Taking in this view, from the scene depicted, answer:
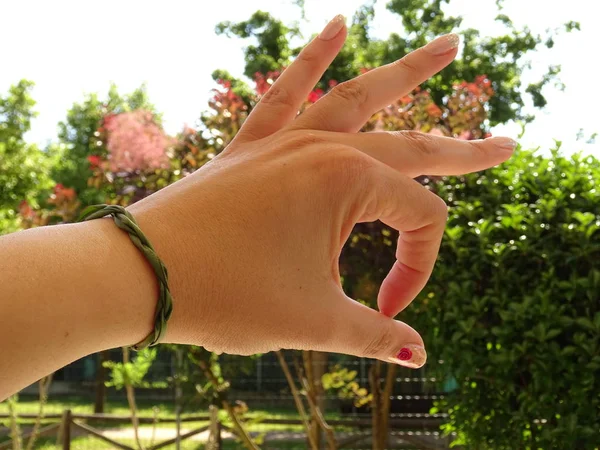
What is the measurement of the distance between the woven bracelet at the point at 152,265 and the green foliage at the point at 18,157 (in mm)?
12935

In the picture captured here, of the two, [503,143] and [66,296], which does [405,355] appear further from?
[66,296]

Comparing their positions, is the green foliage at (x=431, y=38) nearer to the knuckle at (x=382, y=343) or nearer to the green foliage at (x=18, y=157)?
the green foliage at (x=18, y=157)

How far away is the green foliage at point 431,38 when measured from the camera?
16500mm

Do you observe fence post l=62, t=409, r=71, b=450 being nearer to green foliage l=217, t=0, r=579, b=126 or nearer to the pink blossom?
the pink blossom

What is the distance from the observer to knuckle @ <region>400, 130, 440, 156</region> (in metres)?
1.37

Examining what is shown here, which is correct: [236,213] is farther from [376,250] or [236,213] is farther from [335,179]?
[376,250]

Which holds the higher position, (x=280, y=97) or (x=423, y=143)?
(x=280, y=97)

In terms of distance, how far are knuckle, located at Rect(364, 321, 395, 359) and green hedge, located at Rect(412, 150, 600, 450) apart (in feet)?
8.46

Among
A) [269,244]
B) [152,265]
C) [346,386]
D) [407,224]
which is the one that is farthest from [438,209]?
[346,386]

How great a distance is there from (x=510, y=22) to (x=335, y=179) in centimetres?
1782

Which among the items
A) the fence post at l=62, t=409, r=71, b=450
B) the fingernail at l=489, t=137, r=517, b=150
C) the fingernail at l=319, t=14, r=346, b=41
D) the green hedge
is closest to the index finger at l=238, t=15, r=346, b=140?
the fingernail at l=319, t=14, r=346, b=41

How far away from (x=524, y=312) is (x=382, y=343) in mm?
2622

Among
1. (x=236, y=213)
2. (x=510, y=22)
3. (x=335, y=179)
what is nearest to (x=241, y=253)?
(x=236, y=213)

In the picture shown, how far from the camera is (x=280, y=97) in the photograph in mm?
1447
